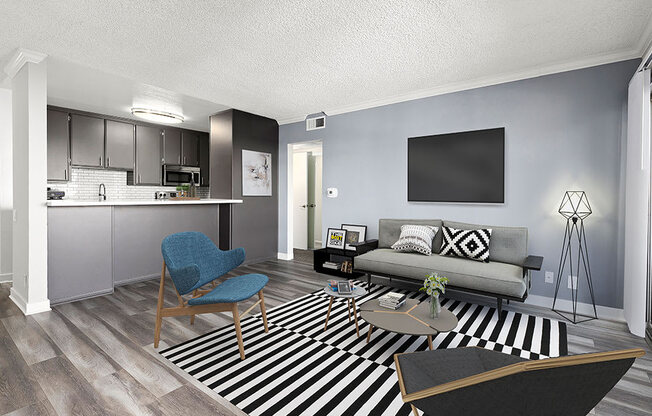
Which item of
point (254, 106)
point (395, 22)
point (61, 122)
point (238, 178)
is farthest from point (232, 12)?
point (61, 122)

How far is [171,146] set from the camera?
21.2 feet

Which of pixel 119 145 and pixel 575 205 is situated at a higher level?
pixel 119 145

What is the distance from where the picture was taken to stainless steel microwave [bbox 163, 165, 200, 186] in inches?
251

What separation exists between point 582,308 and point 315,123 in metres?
4.37

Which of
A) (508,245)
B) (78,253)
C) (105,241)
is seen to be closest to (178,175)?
(105,241)

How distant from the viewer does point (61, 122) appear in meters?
5.14

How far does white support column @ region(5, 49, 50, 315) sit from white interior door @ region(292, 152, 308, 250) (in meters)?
4.40

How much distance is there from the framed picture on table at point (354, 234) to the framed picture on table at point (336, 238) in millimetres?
69

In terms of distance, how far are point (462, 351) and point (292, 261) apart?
435 centimetres

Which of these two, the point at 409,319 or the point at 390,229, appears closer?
the point at 409,319

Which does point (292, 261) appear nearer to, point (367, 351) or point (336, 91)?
point (336, 91)

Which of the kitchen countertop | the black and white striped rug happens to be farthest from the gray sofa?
the kitchen countertop

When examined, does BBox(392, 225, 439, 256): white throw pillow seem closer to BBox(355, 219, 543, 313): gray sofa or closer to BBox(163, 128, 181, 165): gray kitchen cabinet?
BBox(355, 219, 543, 313): gray sofa

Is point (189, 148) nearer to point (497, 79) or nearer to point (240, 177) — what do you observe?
point (240, 177)
